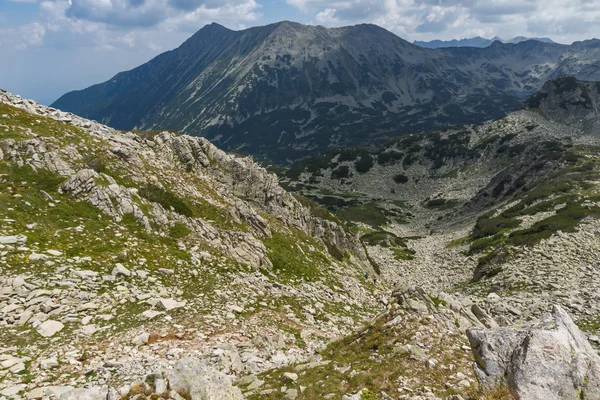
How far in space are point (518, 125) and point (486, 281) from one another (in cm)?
14354

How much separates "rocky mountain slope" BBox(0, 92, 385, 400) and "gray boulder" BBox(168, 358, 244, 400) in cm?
27

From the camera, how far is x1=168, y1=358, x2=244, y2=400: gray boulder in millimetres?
8664

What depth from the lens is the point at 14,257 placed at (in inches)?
589

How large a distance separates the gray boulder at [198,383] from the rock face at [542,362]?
7030 mm

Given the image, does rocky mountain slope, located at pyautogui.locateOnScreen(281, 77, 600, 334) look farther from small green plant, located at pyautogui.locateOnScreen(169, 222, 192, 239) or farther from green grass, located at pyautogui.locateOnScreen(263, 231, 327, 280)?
A: small green plant, located at pyautogui.locateOnScreen(169, 222, 192, 239)

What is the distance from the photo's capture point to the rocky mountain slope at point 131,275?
11.8 m

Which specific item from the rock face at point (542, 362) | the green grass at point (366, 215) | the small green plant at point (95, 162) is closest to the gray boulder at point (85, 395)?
the rock face at point (542, 362)

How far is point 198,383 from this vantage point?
8.76m

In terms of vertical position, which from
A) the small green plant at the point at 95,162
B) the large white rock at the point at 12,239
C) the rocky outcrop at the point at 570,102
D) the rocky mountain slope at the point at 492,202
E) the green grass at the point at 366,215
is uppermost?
the rocky outcrop at the point at 570,102

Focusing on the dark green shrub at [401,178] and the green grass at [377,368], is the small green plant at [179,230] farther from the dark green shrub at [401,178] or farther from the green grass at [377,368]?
the dark green shrub at [401,178]

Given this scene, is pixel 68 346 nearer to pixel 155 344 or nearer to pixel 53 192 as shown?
pixel 155 344

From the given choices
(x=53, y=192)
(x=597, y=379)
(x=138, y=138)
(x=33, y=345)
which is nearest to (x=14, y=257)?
(x=33, y=345)

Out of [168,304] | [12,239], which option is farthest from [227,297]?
[12,239]

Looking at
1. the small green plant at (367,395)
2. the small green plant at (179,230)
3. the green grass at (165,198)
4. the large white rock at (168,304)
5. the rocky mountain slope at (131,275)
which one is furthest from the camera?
the green grass at (165,198)
